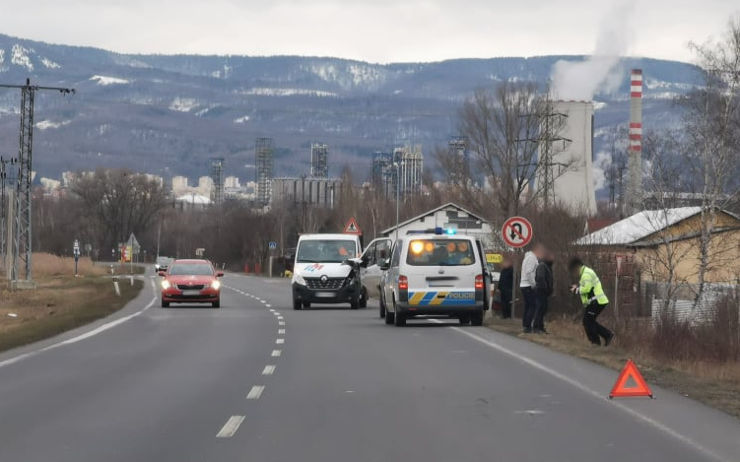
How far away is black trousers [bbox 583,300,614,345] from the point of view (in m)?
24.2

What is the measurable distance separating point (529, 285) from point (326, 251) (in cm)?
1504

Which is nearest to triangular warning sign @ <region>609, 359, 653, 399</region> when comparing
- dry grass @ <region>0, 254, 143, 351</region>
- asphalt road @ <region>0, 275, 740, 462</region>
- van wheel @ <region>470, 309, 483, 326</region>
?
asphalt road @ <region>0, 275, 740, 462</region>

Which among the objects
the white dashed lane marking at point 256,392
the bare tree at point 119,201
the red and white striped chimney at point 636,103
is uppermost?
the red and white striped chimney at point 636,103

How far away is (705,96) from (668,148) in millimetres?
3670

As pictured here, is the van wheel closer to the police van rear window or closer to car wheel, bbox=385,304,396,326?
the police van rear window

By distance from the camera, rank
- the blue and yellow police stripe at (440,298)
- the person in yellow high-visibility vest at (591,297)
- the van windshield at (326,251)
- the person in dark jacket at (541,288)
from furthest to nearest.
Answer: the van windshield at (326,251)
the blue and yellow police stripe at (440,298)
the person in dark jacket at (541,288)
the person in yellow high-visibility vest at (591,297)

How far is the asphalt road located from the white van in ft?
53.9

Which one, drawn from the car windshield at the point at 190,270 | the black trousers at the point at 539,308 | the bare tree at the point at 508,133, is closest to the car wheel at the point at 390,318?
the black trousers at the point at 539,308

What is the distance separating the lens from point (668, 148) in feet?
172

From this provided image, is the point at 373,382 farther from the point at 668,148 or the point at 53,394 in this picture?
the point at 668,148

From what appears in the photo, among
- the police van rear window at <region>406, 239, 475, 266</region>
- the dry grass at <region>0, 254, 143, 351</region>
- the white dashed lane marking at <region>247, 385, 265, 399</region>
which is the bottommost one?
the dry grass at <region>0, 254, 143, 351</region>

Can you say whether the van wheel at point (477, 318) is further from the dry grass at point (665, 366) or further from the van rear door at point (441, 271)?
the dry grass at point (665, 366)

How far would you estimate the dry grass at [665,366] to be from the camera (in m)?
16.0

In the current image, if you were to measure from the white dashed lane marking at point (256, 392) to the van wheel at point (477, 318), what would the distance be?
15208mm
